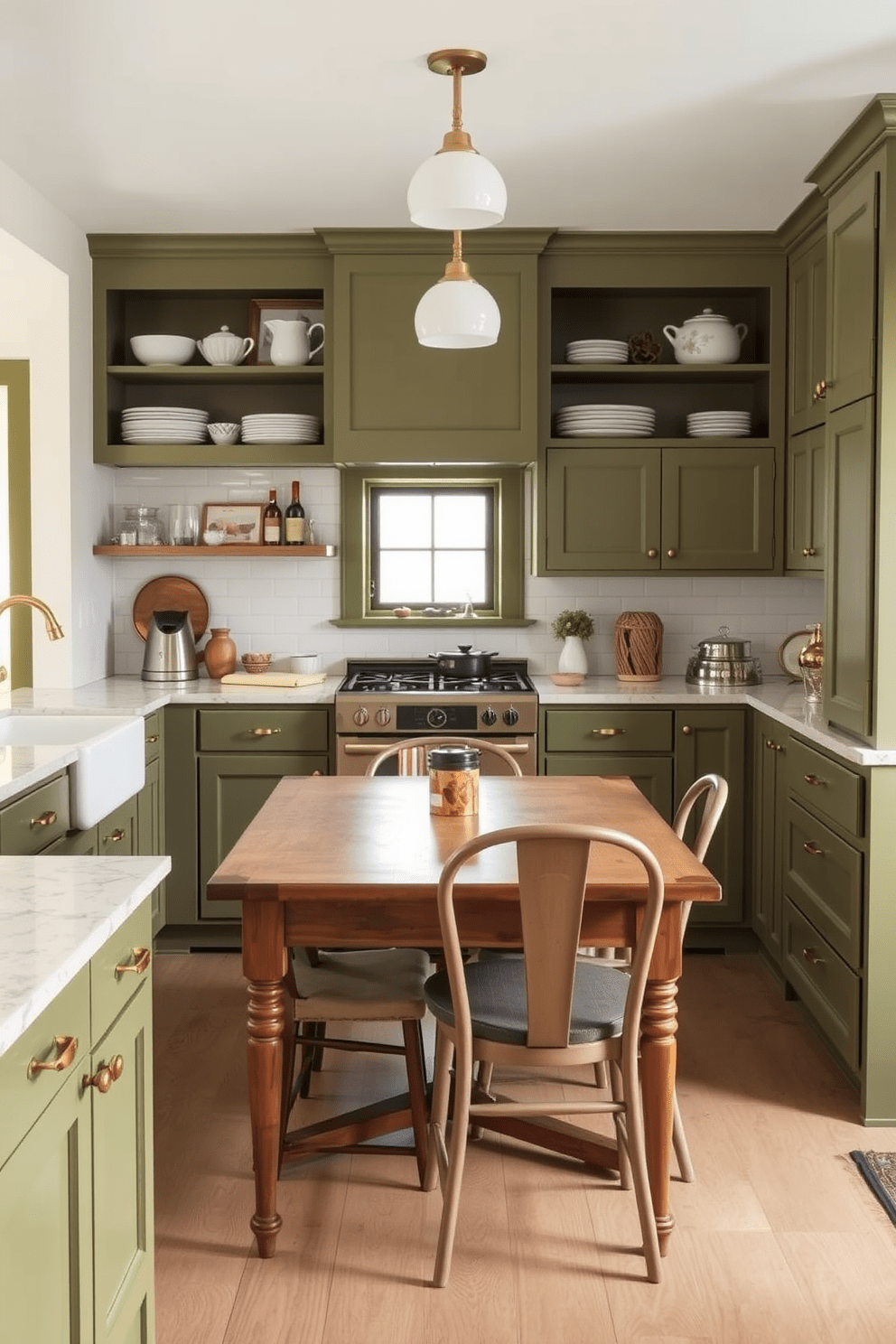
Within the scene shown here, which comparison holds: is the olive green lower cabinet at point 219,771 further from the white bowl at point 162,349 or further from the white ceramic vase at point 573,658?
the white bowl at point 162,349

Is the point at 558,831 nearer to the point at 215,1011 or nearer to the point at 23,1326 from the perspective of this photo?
the point at 23,1326

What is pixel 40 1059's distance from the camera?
1479 millimetres

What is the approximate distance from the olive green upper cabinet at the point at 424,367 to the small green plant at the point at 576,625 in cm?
68

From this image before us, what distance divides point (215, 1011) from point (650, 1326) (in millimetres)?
2020

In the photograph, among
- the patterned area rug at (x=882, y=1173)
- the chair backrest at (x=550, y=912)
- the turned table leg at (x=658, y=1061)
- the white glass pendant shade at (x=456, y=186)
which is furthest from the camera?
the patterned area rug at (x=882, y=1173)

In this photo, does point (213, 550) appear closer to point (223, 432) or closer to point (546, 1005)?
point (223, 432)

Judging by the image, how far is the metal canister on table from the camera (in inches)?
117

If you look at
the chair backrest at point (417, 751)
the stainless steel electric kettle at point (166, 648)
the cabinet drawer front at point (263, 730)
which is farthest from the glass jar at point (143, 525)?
the chair backrest at point (417, 751)

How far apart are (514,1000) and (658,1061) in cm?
31

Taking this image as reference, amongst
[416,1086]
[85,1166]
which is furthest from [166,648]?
[85,1166]

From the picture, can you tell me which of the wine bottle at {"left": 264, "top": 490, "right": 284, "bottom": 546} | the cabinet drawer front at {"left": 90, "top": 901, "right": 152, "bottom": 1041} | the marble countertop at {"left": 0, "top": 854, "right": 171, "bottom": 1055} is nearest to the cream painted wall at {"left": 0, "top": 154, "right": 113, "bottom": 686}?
the wine bottle at {"left": 264, "top": 490, "right": 284, "bottom": 546}

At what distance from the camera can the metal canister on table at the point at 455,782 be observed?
297cm

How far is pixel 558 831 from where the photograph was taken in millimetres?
2291

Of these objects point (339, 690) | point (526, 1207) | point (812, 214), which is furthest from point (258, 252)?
point (526, 1207)
